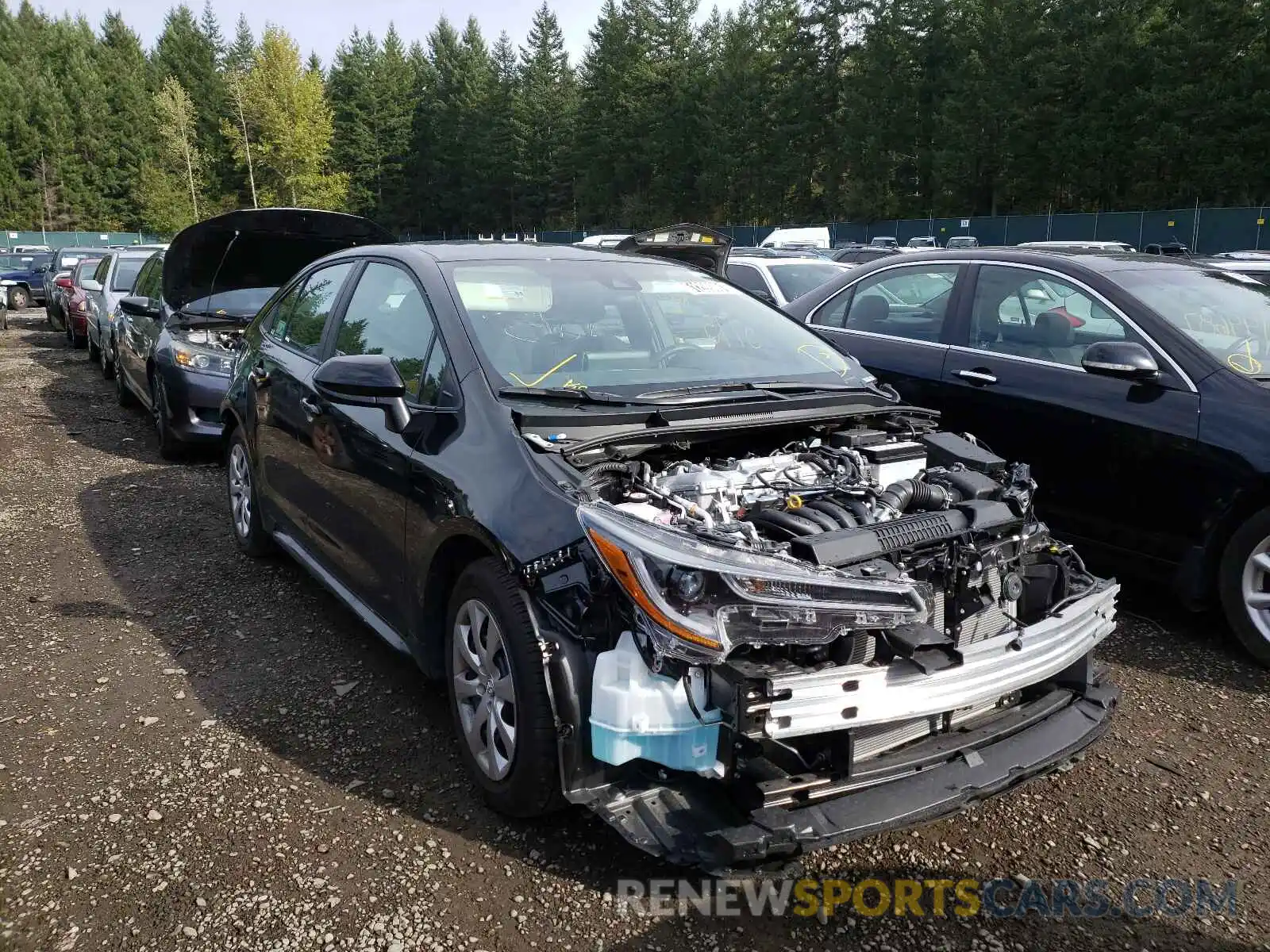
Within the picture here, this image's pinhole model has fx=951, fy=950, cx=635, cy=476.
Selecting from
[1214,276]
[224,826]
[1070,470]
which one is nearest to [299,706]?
[224,826]

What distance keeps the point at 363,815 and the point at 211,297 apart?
6584mm

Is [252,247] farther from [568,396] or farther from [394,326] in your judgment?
[568,396]

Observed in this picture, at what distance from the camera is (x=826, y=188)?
172 feet

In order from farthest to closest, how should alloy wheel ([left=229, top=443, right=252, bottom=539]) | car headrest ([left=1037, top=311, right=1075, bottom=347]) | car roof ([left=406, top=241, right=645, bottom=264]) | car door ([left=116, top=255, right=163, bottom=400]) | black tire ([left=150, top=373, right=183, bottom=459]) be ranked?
car door ([left=116, top=255, right=163, bottom=400]) < black tire ([left=150, top=373, right=183, bottom=459]) < alloy wheel ([left=229, top=443, right=252, bottom=539]) < car headrest ([left=1037, top=311, right=1075, bottom=347]) < car roof ([left=406, top=241, right=645, bottom=264])

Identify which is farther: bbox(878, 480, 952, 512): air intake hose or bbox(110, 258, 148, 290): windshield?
bbox(110, 258, 148, 290): windshield

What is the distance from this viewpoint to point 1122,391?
15.0 ft

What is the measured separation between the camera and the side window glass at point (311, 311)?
4.48 m

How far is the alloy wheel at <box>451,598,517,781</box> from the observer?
Result: 2.82 m

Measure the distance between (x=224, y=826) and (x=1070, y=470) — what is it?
4006 mm

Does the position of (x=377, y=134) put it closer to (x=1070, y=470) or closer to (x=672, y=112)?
(x=672, y=112)

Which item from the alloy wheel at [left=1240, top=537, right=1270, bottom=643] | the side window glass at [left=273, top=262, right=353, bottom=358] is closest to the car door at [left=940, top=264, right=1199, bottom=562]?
the alloy wheel at [left=1240, top=537, right=1270, bottom=643]

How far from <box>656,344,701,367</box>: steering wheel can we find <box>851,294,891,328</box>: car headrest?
2.66 meters

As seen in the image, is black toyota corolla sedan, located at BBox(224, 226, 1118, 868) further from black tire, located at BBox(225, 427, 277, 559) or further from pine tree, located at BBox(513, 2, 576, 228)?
pine tree, located at BBox(513, 2, 576, 228)

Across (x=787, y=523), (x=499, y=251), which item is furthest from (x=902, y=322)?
(x=787, y=523)
